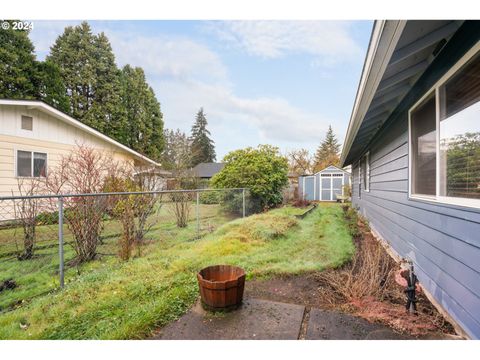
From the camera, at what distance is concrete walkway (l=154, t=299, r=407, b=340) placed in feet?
6.55

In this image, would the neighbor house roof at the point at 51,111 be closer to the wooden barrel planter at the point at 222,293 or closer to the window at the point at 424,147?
the wooden barrel planter at the point at 222,293

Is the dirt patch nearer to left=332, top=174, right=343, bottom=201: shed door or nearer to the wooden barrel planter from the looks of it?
the wooden barrel planter

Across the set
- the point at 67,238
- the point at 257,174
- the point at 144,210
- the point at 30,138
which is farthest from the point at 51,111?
the point at 257,174

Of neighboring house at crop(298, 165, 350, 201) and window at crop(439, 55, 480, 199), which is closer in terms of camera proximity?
window at crop(439, 55, 480, 199)

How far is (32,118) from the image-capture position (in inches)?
297

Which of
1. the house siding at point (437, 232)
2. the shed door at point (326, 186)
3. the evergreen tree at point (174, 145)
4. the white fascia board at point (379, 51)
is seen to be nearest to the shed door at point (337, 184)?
the shed door at point (326, 186)

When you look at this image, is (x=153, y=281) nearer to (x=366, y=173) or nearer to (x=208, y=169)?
(x=366, y=173)

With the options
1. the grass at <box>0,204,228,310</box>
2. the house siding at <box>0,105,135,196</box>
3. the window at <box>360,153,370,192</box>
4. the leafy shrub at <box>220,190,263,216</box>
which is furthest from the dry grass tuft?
the house siding at <box>0,105,135,196</box>

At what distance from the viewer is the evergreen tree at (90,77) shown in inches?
705

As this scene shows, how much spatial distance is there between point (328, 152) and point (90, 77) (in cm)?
2808

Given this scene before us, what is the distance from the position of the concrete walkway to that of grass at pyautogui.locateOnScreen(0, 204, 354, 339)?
220 millimetres

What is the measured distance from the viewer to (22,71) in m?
13.5

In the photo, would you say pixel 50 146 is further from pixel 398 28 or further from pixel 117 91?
pixel 117 91

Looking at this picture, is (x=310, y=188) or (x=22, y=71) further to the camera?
(x=310, y=188)
